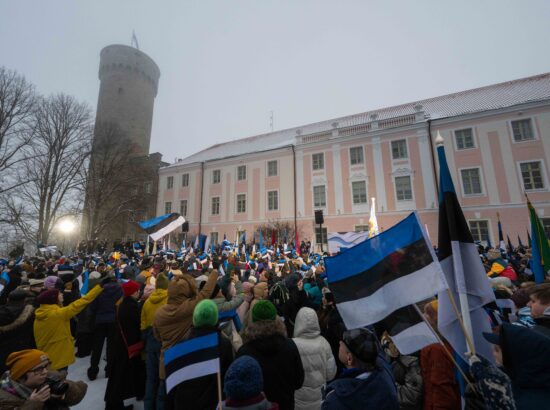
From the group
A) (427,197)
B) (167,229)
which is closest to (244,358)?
(167,229)

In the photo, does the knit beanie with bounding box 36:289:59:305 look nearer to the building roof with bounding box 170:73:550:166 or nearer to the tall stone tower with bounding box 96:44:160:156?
the building roof with bounding box 170:73:550:166

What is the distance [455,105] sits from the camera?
88.8 feet

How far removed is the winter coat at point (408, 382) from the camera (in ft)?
8.23

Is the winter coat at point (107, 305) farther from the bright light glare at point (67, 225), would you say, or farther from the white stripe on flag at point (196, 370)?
the bright light glare at point (67, 225)

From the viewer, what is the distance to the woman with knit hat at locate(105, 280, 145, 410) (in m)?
4.21

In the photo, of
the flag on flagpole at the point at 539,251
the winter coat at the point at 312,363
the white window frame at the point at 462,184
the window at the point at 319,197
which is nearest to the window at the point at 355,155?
the window at the point at 319,197

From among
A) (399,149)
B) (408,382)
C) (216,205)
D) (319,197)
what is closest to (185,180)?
(216,205)

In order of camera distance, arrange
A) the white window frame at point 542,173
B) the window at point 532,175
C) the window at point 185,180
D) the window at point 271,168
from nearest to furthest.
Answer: the white window frame at point 542,173
the window at point 532,175
the window at point 271,168
the window at point 185,180

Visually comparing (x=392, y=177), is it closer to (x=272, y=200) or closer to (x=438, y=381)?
(x=272, y=200)

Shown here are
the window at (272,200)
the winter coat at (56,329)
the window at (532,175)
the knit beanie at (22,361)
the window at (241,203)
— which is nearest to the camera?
the knit beanie at (22,361)

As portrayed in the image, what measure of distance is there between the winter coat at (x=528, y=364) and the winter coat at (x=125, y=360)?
14.4ft

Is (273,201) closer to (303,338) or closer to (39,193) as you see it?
(39,193)

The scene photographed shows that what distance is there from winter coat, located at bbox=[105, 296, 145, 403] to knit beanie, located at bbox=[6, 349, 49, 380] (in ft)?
7.19

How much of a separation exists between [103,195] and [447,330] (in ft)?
101
